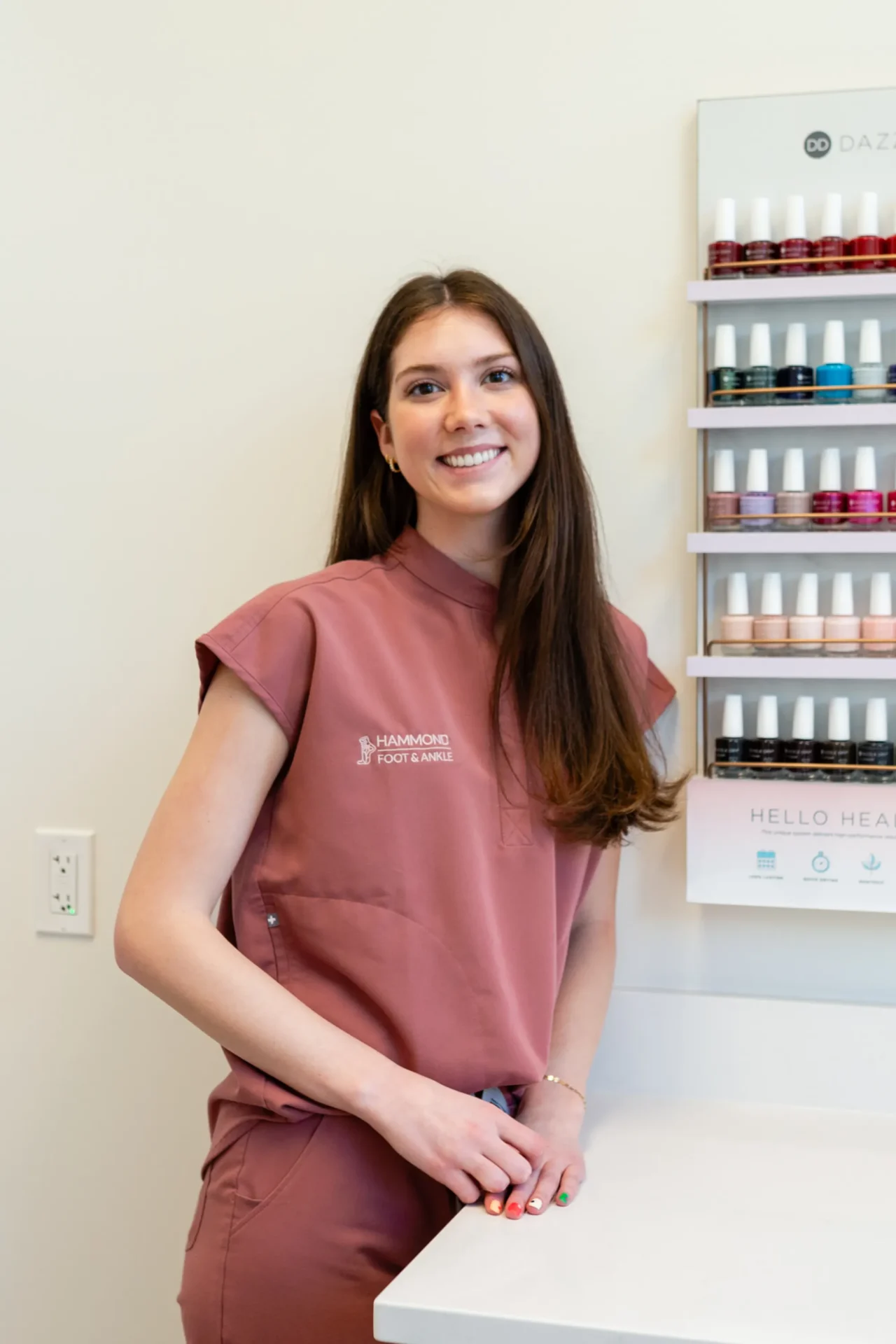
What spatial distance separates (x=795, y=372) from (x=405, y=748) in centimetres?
56

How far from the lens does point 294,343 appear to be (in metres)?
1.53

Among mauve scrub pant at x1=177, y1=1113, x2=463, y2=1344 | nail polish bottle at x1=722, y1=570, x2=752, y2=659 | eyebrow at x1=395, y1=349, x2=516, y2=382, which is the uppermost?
eyebrow at x1=395, y1=349, x2=516, y2=382

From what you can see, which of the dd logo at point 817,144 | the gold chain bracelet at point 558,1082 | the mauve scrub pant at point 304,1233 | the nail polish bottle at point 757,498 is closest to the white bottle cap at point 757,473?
the nail polish bottle at point 757,498

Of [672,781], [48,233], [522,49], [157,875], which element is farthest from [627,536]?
[48,233]

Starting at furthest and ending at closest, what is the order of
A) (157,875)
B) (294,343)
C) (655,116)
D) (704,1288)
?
1. (294,343)
2. (655,116)
3. (157,875)
4. (704,1288)

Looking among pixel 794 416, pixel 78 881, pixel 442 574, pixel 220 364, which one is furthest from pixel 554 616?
pixel 78 881

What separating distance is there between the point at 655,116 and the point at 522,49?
166mm

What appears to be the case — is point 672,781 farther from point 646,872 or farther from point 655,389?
point 655,389

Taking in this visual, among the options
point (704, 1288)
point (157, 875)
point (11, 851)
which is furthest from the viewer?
point (11, 851)

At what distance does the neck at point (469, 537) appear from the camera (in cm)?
130

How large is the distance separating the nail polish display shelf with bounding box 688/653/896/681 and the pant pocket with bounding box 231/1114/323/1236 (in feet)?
1.91

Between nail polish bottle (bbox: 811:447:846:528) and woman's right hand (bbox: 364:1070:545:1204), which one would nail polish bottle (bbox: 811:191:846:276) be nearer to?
nail polish bottle (bbox: 811:447:846:528)

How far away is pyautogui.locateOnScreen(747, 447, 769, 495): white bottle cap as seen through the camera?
4.44ft

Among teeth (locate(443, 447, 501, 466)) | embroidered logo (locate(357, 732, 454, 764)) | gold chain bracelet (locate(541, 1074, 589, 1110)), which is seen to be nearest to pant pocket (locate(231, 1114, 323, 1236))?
gold chain bracelet (locate(541, 1074, 589, 1110))
